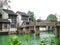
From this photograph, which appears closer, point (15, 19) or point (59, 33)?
point (59, 33)

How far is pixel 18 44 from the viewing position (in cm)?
333

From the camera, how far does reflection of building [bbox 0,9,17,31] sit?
45600mm

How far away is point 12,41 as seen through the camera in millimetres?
3367

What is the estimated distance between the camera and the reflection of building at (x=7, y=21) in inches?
1795

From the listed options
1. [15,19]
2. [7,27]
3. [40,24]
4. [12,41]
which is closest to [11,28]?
[7,27]

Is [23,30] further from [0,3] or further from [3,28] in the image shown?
[0,3]

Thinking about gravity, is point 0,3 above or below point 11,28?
above

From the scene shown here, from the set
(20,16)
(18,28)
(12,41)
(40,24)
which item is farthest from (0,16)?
(12,41)

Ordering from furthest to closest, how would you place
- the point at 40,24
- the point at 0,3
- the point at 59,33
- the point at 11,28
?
the point at 11,28 < the point at 40,24 < the point at 59,33 < the point at 0,3

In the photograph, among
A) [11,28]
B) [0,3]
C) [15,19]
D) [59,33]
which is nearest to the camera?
[0,3]

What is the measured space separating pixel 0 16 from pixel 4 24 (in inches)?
125

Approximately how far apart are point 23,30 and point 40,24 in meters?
9.90

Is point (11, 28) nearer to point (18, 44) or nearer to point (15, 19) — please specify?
point (15, 19)

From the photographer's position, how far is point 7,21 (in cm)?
4653
